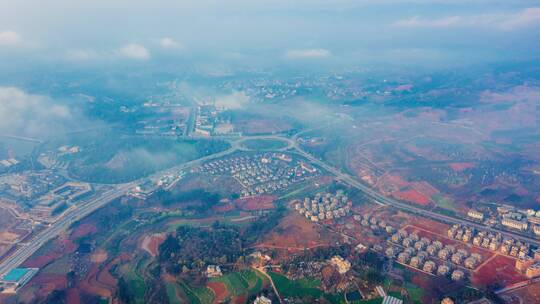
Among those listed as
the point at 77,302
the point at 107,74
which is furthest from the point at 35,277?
the point at 107,74

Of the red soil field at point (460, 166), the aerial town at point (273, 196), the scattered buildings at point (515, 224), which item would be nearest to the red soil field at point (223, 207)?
the aerial town at point (273, 196)

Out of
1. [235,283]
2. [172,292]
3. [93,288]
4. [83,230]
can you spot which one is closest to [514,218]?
[235,283]

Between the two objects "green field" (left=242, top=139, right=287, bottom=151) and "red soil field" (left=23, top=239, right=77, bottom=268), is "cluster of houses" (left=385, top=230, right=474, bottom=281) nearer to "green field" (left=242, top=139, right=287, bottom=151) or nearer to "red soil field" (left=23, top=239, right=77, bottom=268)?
"red soil field" (left=23, top=239, right=77, bottom=268)

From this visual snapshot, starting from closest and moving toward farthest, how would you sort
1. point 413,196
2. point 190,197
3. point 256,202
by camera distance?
point 413,196 < point 256,202 < point 190,197

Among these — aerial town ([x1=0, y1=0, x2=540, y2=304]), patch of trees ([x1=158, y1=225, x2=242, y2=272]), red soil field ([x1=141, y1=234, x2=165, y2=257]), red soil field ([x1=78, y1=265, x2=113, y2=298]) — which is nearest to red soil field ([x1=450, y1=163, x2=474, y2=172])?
aerial town ([x1=0, y1=0, x2=540, y2=304])

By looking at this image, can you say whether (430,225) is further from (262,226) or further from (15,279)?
(15,279)

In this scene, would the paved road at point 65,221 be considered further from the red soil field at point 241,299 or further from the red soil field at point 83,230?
the red soil field at point 241,299
